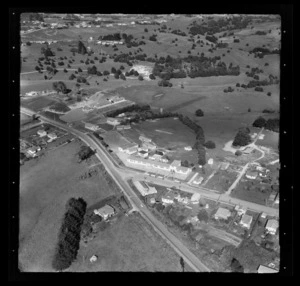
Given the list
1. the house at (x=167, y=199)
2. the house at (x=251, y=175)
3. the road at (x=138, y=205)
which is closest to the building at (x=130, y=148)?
the road at (x=138, y=205)

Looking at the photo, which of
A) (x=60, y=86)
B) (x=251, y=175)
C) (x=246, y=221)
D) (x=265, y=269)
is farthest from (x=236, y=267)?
(x=60, y=86)

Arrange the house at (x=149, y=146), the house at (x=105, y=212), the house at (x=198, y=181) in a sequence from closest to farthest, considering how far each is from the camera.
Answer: the house at (x=105, y=212) < the house at (x=198, y=181) < the house at (x=149, y=146)

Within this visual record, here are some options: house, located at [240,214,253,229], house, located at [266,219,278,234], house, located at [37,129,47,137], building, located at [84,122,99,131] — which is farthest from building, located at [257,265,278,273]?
house, located at [37,129,47,137]

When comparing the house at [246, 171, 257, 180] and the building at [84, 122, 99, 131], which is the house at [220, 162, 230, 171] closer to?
the house at [246, 171, 257, 180]

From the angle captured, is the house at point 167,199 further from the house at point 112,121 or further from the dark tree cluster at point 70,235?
the house at point 112,121

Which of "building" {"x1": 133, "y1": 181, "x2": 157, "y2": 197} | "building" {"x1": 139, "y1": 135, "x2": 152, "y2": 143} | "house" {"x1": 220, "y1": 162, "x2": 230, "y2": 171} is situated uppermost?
"building" {"x1": 139, "y1": 135, "x2": 152, "y2": 143}

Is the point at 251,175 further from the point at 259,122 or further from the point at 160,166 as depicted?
the point at 160,166

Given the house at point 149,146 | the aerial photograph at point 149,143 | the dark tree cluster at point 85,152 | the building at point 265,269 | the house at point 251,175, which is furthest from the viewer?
the dark tree cluster at point 85,152

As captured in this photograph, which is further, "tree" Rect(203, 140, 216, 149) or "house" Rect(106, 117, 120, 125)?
"house" Rect(106, 117, 120, 125)
